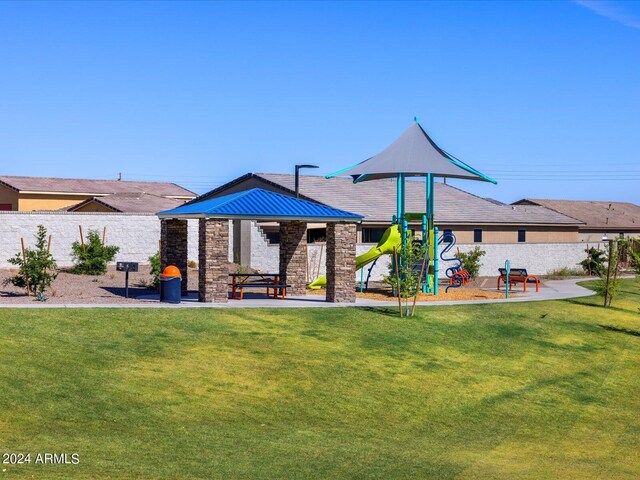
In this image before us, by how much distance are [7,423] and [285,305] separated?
15635 mm

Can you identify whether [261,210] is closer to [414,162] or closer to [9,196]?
[414,162]

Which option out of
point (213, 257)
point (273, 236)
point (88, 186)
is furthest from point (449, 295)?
point (88, 186)

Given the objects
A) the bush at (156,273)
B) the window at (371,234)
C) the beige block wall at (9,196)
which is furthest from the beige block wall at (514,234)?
the beige block wall at (9,196)

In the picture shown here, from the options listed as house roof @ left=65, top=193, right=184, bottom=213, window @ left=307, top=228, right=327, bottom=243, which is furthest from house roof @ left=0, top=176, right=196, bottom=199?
window @ left=307, top=228, right=327, bottom=243

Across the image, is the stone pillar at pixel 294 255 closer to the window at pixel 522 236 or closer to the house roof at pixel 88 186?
the window at pixel 522 236

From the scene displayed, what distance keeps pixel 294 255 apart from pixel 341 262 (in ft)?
12.8

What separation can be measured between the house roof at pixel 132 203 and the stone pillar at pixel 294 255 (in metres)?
19.1

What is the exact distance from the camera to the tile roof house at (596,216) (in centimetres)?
7669

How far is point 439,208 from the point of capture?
60312 mm

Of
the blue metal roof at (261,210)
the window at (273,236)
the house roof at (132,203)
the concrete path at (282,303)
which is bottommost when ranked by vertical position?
the concrete path at (282,303)

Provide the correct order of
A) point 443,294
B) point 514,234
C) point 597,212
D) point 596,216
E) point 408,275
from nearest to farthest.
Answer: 1. point 408,275
2. point 443,294
3. point 514,234
4. point 596,216
5. point 597,212

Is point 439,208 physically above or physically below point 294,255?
above

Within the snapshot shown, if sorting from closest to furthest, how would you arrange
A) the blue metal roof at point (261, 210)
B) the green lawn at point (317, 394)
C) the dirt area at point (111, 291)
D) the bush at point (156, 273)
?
the green lawn at point (317, 394)
the blue metal roof at point (261, 210)
the dirt area at point (111, 291)
the bush at point (156, 273)

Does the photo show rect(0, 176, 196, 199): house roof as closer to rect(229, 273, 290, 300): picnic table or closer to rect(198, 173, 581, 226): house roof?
rect(198, 173, 581, 226): house roof
